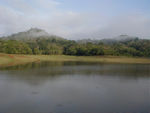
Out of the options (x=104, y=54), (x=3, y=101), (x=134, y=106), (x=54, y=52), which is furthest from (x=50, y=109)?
(x=54, y=52)

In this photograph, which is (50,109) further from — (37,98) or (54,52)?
(54,52)

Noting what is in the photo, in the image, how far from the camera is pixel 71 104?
30.7 ft

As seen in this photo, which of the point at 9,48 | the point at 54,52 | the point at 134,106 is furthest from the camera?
the point at 54,52

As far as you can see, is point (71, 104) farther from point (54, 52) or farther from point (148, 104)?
point (54, 52)

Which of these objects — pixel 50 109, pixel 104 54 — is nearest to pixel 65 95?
pixel 50 109

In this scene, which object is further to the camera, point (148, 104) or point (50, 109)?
point (148, 104)

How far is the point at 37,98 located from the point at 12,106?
6.16 feet

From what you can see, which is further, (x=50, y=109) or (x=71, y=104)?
(x=71, y=104)

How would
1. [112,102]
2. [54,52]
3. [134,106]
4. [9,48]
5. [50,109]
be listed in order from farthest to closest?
[54,52] < [9,48] < [112,102] < [134,106] < [50,109]

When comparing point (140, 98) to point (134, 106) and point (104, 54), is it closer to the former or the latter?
point (134, 106)

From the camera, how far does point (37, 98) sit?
10.3m

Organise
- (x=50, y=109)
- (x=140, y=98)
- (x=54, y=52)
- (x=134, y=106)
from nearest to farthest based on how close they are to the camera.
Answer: (x=50, y=109) → (x=134, y=106) → (x=140, y=98) → (x=54, y=52)

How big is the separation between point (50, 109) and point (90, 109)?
2362 mm

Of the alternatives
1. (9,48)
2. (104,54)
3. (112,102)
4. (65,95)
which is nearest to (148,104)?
(112,102)
